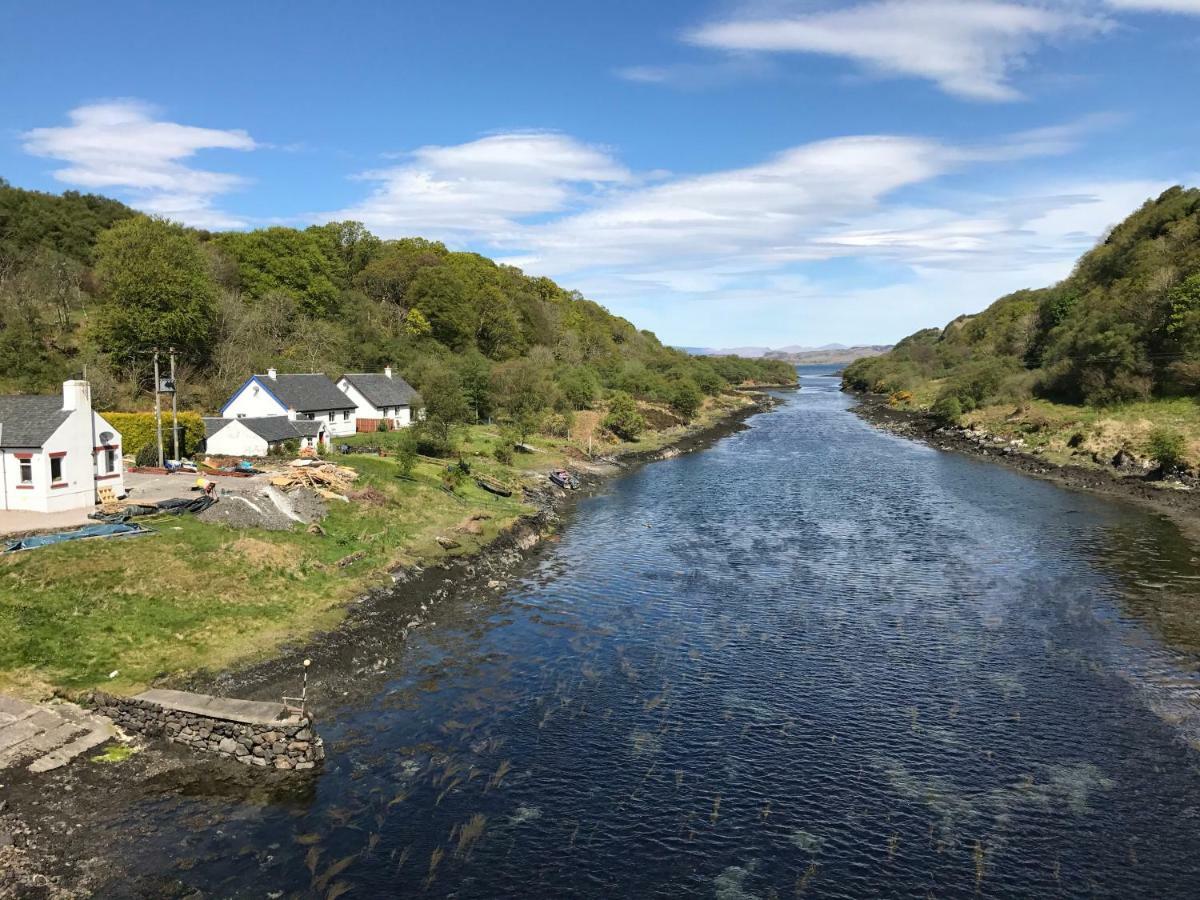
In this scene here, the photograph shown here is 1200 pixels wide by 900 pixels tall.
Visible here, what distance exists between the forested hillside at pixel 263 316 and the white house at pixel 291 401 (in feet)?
27.6

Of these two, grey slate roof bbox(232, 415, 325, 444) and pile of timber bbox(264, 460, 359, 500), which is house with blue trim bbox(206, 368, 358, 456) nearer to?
grey slate roof bbox(232, 415, 325, 444)

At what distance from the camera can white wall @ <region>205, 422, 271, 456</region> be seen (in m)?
59.6

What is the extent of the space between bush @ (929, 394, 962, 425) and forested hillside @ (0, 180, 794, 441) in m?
41.2

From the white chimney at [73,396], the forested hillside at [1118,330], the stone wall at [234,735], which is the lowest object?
the stone wall at [234,735]

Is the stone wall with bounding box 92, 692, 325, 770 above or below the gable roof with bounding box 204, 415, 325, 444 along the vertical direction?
below

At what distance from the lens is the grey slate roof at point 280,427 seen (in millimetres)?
60156

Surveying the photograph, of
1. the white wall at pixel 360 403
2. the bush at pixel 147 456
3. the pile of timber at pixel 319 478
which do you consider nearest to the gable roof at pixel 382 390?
the white wall at pixel 360 403

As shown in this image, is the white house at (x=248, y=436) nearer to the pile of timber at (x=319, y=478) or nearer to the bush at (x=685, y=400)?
the pile of timber at (x=319, y=478)

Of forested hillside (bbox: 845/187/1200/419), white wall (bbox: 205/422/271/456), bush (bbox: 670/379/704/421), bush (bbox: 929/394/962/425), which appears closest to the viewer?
white wall (bbox: 205/422/271/456)

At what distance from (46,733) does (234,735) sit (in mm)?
5499

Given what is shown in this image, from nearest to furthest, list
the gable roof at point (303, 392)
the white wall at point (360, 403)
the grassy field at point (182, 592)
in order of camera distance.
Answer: the grassy field at point (182, 592) → the gable roof at point (303, 392) → the white wall at point (360, 403)

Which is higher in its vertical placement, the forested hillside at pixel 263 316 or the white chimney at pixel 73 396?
the forested hillside at pixel 263 316

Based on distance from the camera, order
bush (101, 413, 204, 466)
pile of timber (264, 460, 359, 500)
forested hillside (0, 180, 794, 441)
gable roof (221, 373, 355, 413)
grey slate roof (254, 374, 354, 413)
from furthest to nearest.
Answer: forested hillside (0, 180, 794, 441) → grey slate roof (254, 374, 354, 413) → gable roof (221, 373, 355, 413) → bush (101, 413, 204, 466) → pile of timber (264, 460, 359, 500)

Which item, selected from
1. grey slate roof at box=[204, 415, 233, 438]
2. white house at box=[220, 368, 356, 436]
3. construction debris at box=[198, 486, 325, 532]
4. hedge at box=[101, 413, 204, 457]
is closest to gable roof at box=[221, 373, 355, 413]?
white house at box=[220, 368, 356, 436]
